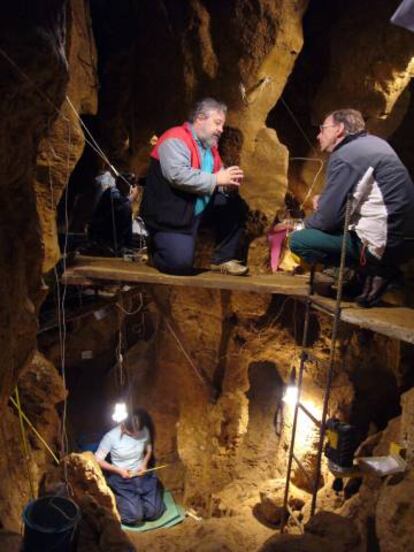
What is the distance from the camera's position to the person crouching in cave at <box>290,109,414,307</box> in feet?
14.0

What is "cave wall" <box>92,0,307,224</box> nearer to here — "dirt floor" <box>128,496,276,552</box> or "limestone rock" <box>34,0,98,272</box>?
"limestone rock" <box>34,0,98,272</box>

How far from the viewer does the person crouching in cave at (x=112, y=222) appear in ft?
26.2

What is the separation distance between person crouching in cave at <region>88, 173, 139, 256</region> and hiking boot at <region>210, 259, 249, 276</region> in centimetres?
273

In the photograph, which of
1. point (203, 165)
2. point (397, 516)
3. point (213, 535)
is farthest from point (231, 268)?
point (213, 535)

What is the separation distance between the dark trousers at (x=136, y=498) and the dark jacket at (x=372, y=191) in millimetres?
6150

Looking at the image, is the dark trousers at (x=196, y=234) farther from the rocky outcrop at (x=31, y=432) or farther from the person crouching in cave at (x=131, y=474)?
the person crouching in cave at (x=131, y=474)

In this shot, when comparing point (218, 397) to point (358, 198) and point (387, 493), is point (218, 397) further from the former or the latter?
point (358, 198)

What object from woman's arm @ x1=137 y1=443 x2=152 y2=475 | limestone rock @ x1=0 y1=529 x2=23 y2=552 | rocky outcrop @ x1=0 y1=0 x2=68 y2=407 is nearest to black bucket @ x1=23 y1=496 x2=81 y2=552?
limestone rock @ x1=0 y1=529 x2=23 y2=552

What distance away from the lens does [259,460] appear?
8977mm

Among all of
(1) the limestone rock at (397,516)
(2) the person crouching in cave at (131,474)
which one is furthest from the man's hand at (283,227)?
(2) the person crouching in cave at (131,474)

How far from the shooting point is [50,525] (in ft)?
13.4

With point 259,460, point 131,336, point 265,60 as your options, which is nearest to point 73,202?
point 131,336

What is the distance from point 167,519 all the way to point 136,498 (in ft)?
2.21

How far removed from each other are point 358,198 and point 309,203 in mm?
4799
